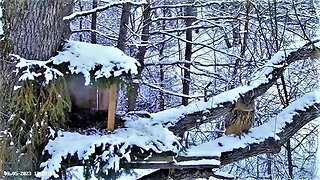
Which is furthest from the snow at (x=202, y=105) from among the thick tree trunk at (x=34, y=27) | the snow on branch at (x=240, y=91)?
the thick tree trunk at (x=34, y=27)

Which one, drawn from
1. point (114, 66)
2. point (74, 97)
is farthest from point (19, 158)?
point (114, 66)

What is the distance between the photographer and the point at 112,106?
1.32 meters

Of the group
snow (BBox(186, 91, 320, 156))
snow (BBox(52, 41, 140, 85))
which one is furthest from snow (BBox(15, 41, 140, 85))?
snow (BBox(186, 91, 320, 156))

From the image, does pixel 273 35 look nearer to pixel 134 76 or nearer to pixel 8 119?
pixel 134 76

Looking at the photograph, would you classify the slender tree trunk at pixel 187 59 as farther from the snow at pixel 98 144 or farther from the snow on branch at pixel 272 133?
the snow at pixel 98 144

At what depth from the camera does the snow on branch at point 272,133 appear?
1555 millimetres

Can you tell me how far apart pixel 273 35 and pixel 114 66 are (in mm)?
720

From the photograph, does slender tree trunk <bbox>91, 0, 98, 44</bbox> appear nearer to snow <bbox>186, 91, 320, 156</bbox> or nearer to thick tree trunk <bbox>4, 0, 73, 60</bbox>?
thick tree trunk <bbox>4, 0, 73, 60</bbox>

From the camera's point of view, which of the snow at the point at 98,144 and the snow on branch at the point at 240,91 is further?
the snow on branch at the point at 240,91

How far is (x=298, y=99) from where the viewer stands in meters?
1.68

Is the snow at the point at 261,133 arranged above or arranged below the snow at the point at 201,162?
above

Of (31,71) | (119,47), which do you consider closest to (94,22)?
(119,47)

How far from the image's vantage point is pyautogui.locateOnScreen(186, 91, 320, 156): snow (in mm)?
1526

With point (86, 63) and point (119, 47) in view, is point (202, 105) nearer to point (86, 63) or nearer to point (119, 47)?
point (119, 47)
